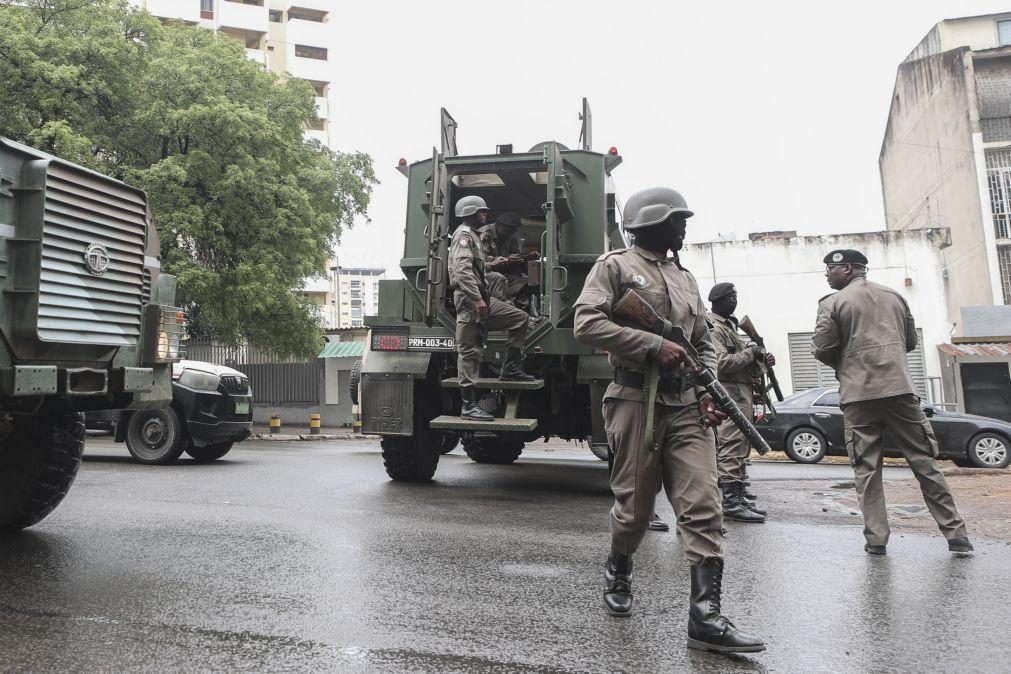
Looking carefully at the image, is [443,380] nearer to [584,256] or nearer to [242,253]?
[584,256]

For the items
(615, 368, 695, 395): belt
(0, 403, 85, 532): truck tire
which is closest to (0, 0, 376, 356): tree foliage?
(0, 403, 85, 532): truck tire

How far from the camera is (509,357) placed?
7246 millimetres

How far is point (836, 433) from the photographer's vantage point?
13.0m

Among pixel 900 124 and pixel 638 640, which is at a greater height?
pixel 900 124

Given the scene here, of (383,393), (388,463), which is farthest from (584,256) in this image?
(388,463)

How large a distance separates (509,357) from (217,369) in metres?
4.75

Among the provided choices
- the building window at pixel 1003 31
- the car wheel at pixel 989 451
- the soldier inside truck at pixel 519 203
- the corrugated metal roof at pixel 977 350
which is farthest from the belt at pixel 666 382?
the building window at pixel 1003 31

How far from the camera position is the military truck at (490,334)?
7078mm

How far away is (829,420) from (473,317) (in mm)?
8316

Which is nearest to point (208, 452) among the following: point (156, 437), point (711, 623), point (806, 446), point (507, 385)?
point (156, 437)

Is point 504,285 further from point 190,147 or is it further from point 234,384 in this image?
point 190,147

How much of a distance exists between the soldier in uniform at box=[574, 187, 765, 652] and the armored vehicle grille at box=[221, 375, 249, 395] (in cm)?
741

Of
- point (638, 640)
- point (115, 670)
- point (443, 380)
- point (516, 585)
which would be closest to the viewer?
point (115, 670)

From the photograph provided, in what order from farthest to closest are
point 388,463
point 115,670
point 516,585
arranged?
1. point 388,463
2. point 516,585
3. point 115,670
